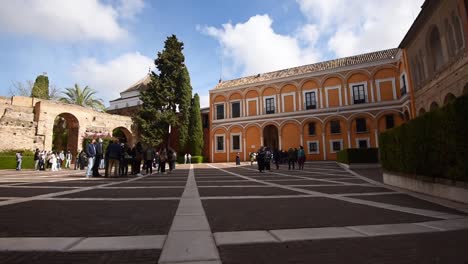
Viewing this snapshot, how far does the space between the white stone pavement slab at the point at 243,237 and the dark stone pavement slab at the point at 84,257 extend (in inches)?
27.9

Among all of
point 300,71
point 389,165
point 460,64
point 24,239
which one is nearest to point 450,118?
point 389,165

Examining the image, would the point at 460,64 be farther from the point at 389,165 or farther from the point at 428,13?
the point at 389,165

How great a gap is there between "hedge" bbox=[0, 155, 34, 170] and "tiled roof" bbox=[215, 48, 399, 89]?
78.2 feet

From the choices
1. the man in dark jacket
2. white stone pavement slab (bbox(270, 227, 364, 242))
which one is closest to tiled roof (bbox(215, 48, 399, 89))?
the man in dark jacket

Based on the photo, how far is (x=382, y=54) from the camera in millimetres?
29344

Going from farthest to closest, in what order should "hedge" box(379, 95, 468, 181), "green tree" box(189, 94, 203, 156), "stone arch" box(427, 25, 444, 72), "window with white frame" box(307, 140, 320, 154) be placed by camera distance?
"green tree" box(189, 94, 203, 156) → "window with white frame" box(307, 140, 320, 154) → "stone arch" box(427, 25, 444, 72) → "hedge" box(379, 95, 468, 181)

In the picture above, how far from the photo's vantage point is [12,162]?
2245 centimetres

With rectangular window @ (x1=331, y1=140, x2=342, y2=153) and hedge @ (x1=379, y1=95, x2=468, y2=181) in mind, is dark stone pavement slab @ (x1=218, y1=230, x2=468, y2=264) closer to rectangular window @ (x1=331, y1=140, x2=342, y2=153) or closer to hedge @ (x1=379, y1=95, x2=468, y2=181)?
hedge @ (x1=379, y1=95, x2=468, y2=181)

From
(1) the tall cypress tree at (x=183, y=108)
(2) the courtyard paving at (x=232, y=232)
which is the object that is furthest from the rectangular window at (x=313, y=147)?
(2) the courtyard paving at (x=232, y=232)

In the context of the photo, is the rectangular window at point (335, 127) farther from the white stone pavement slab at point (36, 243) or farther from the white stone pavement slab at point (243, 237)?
the white stone pavement slab at point (36, 243)

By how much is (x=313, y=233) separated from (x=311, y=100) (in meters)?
30.4

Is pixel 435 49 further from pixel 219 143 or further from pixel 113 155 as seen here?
pixel 219 143

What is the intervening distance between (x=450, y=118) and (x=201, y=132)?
108ft

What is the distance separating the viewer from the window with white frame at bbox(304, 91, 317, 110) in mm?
31391
